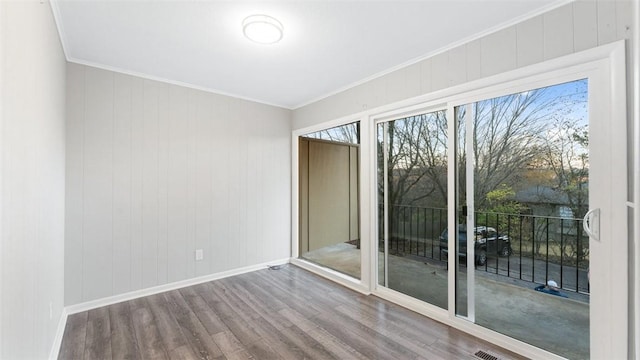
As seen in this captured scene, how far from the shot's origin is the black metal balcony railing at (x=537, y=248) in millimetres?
1933

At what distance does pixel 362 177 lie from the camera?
330 centimetres

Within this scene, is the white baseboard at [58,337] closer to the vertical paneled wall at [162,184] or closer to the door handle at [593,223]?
the vertical paneled wall at [162,184]

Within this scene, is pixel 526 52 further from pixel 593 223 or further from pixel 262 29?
pixel 262 29

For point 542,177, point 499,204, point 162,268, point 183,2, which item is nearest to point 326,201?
point 162,268

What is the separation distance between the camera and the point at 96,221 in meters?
2.87

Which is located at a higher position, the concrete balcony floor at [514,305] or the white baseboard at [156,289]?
the concrete balcony floor at [514,305]

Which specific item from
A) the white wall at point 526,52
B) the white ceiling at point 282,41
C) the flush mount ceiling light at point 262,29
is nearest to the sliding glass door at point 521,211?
the white wall at point 526,52

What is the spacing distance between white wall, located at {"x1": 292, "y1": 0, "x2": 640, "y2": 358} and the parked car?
0.71 m

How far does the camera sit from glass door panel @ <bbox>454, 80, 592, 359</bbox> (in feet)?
6.34

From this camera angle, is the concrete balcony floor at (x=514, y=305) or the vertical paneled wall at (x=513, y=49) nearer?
the vertical paneled wall at (x=513, y=49)

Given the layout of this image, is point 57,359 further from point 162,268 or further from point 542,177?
point 542,177

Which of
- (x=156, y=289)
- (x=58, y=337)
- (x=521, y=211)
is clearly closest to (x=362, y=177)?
(x=521, y=211)

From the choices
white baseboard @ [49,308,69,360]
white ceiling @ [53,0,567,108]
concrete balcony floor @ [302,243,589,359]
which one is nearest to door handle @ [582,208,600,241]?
concrete balcony floor @ [302,243,589,359]

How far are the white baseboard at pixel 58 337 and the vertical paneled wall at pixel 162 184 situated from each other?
19 centimetres
